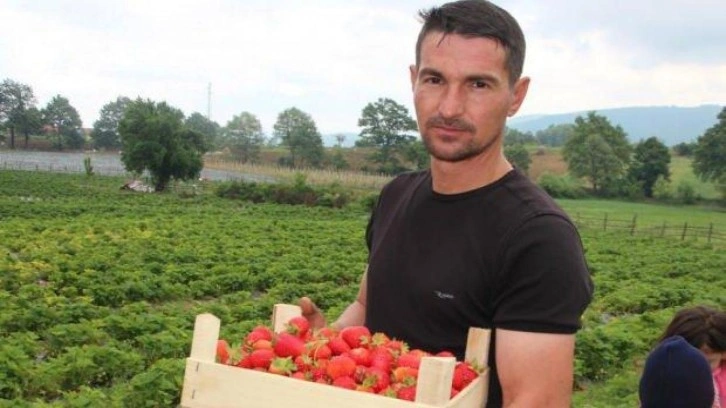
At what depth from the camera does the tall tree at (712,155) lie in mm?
74938

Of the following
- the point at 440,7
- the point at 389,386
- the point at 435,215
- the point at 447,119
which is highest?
the point at 440,7

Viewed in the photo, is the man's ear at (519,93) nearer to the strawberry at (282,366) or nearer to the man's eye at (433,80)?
the man's eye at (433,80)

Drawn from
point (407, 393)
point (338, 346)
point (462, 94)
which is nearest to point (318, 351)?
point (338, 346)

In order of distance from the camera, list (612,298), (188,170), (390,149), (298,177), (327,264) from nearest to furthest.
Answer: (612,298) < (327,264) < (298,177) < (188,170) < (390,149)

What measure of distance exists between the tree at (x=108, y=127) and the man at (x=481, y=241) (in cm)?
12421

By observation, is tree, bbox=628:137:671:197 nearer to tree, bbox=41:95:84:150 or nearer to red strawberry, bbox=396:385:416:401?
red strawberry, bbox=396:385:416:401

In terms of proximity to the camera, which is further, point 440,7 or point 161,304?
point 161,304

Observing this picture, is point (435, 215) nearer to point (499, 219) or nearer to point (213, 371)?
point (499, 219)

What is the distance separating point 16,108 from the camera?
12338 cm

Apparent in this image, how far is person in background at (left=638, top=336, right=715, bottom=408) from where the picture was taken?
11.2ft

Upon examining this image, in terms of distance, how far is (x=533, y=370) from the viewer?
198 centimetres

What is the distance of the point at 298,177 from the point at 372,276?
49.1 m

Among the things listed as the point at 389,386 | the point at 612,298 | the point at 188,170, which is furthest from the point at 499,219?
the point at 188,170

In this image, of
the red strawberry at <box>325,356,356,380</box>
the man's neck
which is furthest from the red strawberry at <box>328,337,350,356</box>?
the man's neck
